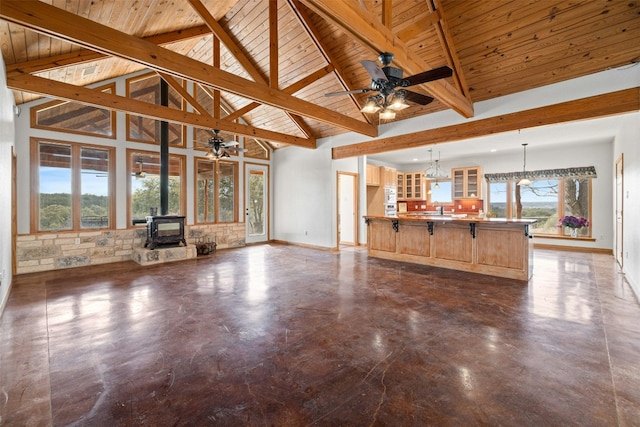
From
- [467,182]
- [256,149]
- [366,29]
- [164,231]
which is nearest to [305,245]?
[256,149]

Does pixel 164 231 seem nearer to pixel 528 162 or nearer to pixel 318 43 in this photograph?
pixel 318 43

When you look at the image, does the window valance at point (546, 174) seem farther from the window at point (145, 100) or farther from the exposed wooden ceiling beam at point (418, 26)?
the window at point (145, 100)

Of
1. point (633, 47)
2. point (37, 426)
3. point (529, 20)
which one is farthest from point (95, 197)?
point (633, 47)

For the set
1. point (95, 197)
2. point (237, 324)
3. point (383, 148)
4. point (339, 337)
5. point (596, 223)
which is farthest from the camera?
point (596, 223)

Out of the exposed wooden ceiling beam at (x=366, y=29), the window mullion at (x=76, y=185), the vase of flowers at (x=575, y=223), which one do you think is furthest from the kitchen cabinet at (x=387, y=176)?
the window mullion at (x=76, y=185)

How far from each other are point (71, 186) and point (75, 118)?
4.70 ft

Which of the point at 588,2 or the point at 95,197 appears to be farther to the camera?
the point at 95,197

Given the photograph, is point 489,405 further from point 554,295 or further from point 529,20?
point 529,20

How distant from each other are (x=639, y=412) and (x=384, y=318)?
6.15 feet

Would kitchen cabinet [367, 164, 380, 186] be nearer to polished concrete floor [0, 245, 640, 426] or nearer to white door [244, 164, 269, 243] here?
white door [244, 164, 269, 243]

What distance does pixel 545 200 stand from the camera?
27.0ft

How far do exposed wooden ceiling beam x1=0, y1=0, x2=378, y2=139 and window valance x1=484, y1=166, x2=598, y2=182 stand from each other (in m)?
6.91

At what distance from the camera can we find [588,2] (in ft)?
11.1

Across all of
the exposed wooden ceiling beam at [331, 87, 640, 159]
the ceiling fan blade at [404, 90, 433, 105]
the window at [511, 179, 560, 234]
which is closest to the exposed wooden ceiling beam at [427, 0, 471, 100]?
the exposed wooden ceiling beam at [331, 87, 640, 159]
